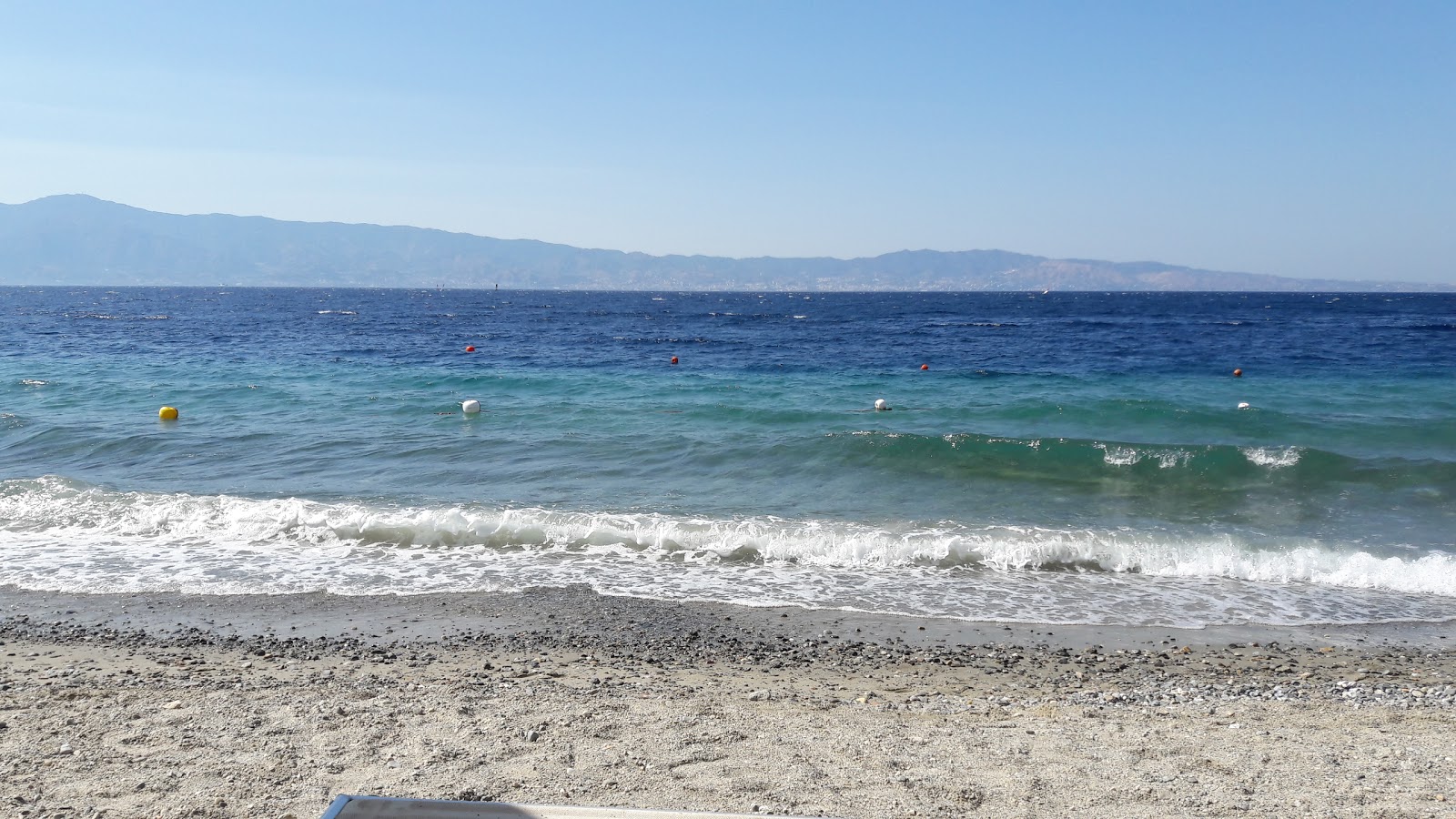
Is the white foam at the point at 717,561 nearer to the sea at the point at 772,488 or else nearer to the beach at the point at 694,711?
the sea at the point at 772,488

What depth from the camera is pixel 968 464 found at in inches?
635

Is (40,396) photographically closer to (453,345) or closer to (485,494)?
(485,494)

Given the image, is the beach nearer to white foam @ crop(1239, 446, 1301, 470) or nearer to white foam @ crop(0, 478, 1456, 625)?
white foam @ crop(0, 478, 1456, 625)

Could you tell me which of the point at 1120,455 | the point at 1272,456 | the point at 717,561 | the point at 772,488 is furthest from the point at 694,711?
the point at 1272,456

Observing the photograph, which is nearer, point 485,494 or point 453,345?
point 485,494

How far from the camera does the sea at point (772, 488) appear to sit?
33.0 feet

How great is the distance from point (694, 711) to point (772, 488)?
845 centimetres

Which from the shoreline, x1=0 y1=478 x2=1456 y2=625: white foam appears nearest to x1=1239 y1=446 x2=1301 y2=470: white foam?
x1=0 y1=478 x2=1456 y2=625: white foam

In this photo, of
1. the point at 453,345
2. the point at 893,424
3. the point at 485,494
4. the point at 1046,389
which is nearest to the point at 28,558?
the point at 485,494

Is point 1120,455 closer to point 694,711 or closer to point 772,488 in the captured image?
point 772,488

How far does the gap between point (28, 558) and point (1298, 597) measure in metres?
13.9

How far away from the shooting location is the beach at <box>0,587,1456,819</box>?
4.89 metres

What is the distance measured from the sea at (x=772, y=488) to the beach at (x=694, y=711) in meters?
0.85

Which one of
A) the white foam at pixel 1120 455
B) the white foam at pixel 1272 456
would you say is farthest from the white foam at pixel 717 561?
the white foam at pixel 1272 456
